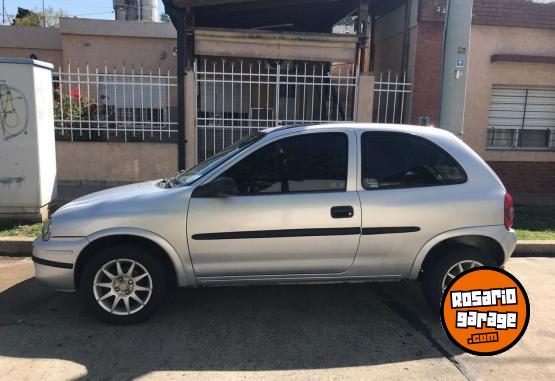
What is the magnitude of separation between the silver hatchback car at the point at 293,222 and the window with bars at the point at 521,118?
686 cm

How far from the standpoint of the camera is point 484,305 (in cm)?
274

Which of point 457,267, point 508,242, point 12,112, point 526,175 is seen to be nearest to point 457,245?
point 457,267

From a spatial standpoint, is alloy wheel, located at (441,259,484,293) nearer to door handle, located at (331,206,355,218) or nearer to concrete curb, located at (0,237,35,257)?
door handle, located at (331,206,355,218)

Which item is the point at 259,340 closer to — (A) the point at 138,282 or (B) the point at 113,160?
(A) the point at 138,282

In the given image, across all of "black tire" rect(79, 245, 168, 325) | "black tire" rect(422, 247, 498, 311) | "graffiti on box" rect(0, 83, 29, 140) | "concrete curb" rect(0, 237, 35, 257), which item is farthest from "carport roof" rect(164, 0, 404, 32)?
"black tire" rect(422, 247, 498, 311)

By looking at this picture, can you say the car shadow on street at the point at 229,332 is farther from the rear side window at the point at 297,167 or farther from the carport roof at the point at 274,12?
the carport roof at the point at 274,12

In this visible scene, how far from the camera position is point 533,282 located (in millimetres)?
5312

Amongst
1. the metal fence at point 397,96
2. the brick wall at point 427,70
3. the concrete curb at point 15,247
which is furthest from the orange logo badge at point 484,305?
the brick wall at point 427,70

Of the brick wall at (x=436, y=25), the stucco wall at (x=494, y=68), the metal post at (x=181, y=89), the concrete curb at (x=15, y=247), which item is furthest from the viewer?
the stucco wall at (x=494, y=68)

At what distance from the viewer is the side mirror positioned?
12.6 feet

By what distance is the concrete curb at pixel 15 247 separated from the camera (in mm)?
6000

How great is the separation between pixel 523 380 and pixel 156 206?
2955 mm

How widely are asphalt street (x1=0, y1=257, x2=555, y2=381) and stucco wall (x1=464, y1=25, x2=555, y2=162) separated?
19.3 feet

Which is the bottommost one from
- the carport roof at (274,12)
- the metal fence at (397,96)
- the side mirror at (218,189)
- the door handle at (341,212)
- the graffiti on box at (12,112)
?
the door handle at (341,212)
